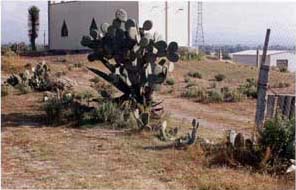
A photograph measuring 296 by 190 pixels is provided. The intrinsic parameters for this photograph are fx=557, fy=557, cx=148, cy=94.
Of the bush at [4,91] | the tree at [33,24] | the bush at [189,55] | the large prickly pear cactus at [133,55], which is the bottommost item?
the bush at [4,91]

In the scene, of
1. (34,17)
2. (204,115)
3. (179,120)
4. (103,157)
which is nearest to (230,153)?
(103,157)

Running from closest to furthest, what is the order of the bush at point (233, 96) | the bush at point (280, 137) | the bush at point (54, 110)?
the bush at point (280, 137) → the bush at point (54, 110) → the bush at point (233, 96)

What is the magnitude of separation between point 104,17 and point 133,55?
2413 centimetres

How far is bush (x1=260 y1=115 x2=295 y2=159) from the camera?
675 centimetres

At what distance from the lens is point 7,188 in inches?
218

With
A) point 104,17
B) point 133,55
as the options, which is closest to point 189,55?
point 104,17

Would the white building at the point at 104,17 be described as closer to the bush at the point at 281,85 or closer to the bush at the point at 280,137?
the bush at the point at 281,85

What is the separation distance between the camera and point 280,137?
680 centimetres

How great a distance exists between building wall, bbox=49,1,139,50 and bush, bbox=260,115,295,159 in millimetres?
26731

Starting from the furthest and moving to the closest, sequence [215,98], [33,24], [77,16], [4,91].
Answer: [33,24]
[77,16]
[215,98]
[4,91]

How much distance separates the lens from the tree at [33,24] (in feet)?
122

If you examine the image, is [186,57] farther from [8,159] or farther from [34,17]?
[8,159]

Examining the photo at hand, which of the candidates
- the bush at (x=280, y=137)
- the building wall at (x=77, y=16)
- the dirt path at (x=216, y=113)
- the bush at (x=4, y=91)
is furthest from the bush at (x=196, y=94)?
the building wall at (x=77, y=16)

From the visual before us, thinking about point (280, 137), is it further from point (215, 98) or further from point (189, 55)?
point (189, 55)
